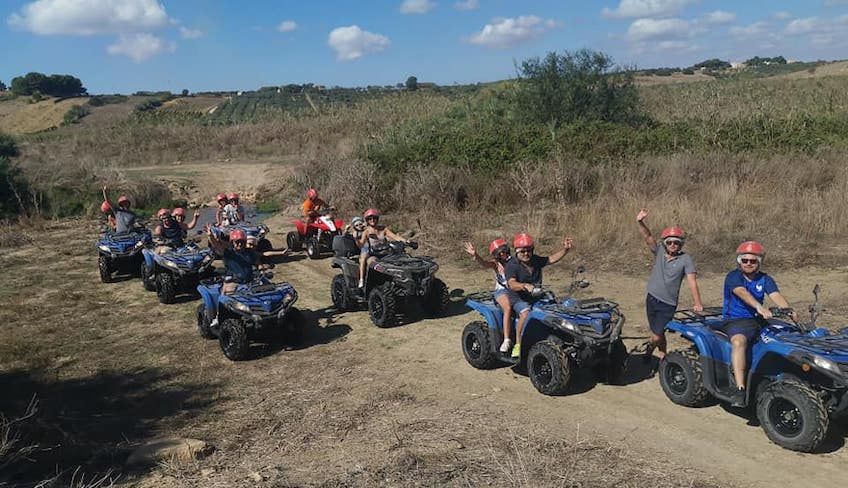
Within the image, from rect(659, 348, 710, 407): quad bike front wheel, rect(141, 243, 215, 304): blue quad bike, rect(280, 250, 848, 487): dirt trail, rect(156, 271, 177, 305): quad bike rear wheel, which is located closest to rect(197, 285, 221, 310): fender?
rect(280, 250, 848, 487): dirt trail

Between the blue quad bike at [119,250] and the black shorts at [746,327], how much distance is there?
1071cm

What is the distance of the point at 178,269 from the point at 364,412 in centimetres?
617

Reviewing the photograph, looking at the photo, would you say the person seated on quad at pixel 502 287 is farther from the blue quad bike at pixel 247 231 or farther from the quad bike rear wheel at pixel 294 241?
the quad bike rear wheel at pixel 294 241

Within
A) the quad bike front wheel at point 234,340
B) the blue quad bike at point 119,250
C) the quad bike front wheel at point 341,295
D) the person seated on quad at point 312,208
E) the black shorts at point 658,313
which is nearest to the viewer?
the black shorts at point 658,313

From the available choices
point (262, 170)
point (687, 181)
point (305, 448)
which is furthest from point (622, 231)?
point (262, 170)

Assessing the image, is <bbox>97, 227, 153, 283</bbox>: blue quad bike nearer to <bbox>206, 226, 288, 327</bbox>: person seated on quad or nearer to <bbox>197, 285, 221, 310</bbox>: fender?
<bbox>197, 285, 221, 310</bbox>: fender

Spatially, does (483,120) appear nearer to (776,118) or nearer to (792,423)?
(776,118)

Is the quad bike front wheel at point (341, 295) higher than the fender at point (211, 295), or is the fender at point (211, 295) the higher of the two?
the fender at point (211, 295)

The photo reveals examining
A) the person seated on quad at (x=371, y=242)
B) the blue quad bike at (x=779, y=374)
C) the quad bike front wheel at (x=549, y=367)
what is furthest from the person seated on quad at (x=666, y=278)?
the person seated on quad at (x=371, y=242)

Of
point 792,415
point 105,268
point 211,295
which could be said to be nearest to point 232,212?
point 105,268

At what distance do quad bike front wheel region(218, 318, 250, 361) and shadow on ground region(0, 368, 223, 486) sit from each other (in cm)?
65

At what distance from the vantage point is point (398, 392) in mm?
7184

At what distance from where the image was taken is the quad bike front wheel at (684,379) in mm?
6195

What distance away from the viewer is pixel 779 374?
18.1 feet
